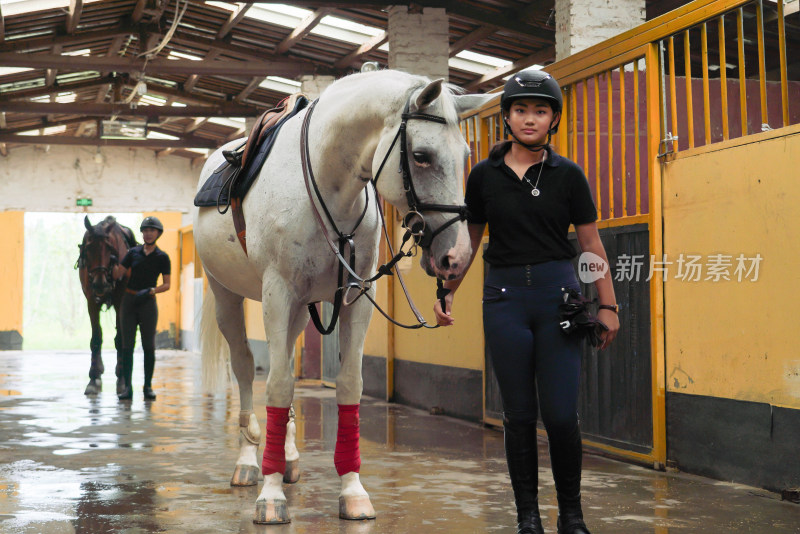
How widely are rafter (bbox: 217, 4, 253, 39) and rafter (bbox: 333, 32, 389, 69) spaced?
1.78m

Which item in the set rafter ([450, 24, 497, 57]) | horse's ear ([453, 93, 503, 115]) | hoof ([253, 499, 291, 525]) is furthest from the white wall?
horse's ear ([453, 93, 503, 115])

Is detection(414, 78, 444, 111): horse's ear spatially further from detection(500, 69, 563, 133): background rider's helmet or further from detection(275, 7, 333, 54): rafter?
detection(275, 7, 333, 54): rafter

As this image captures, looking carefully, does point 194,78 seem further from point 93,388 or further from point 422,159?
point 422,159

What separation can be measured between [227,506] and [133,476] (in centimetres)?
92

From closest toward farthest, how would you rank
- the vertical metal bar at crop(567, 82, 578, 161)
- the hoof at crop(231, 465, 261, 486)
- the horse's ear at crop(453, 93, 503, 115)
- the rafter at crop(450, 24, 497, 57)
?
the horse's ear at crop(453, 93, 503, 115)
the hoof at crop(231, 465, 261, 486)
the vertical metal bar at crop(567, 82, 578, 161)
the rafter at crop(450, 24, 497, 57)

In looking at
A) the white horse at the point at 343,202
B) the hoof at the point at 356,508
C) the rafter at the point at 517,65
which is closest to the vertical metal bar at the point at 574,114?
the white horse at the point at 343,202

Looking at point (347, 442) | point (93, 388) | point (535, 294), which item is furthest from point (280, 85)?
point (535, 294)

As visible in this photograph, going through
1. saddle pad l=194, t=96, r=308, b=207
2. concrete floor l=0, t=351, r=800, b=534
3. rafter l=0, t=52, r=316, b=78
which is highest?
rafter l=0, t=52, r=316, b=78

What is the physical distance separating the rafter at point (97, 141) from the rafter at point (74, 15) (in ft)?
21.2

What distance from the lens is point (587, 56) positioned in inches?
212

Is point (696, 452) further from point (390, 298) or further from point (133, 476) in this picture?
point (390, 298)

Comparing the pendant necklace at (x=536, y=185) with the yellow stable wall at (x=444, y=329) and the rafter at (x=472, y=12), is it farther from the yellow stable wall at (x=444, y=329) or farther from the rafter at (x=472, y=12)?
the rafter at (x=472, y=12)

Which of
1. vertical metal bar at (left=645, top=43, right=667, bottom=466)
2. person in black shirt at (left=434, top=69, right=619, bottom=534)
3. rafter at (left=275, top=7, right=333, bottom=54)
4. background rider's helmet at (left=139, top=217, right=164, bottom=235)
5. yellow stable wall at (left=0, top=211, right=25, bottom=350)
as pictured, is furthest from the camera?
yellow stable wall at (left=0, top=211, right=25, bottom=350)

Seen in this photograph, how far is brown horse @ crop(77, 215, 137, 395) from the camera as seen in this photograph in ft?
29.9
